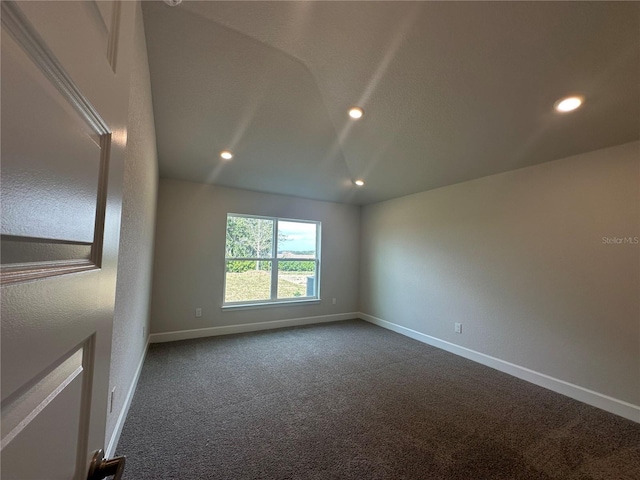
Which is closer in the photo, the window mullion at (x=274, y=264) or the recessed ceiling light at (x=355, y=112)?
the recessed ceiling light at (x=355, y=112)

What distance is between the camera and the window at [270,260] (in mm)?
4344

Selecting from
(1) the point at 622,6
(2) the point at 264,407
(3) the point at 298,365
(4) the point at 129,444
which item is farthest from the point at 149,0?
(3) the point at 298,365

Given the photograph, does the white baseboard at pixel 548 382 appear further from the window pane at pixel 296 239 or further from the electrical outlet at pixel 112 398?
the electrical outlet at pixel 112 398

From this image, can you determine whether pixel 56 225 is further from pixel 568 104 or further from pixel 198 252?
pixel 198 252

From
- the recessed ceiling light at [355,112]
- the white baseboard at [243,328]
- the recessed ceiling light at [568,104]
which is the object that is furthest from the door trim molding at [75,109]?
the white baseboard at [243,328]

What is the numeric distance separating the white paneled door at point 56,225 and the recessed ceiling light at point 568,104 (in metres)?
2.69

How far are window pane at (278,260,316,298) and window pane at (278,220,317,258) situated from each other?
148 mm

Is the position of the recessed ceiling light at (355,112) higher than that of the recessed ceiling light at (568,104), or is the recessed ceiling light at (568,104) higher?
the recessed ceiling light at (355,112)

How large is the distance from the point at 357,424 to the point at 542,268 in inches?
96.8

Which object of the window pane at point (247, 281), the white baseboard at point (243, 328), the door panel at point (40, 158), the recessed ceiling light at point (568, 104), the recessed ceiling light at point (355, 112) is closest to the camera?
the door panel at point (40, 158)

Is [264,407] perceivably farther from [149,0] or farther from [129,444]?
[149,0]

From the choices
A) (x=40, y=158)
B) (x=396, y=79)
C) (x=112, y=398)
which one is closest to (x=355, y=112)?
(x=396, y=79)

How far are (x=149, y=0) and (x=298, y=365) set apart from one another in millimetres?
3259

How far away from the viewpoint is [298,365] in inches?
120
